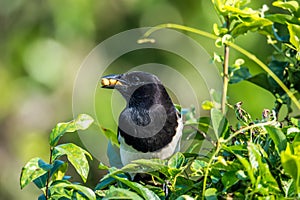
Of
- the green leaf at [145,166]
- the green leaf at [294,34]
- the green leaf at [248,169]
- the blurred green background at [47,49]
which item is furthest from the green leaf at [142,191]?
the blurred green background at [47,49]

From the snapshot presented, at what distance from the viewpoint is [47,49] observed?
3514mm

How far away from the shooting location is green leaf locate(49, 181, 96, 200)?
3.47ft

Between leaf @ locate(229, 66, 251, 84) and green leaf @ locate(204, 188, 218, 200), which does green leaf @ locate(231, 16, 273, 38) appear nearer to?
leaf @ locate(229, 66, 251, 84)

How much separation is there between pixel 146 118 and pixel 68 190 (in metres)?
0.63

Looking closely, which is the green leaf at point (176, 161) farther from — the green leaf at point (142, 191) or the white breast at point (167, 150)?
the white breast at point (167, 150)

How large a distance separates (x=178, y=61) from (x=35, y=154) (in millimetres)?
799

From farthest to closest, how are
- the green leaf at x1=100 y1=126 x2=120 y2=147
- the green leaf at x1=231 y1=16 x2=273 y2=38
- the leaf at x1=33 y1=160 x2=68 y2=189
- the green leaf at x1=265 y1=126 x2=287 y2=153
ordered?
the green leaf at x1=100 y1=126 x2=120 y2=147
the green leaf at x1=231 y1=16 x2=273 y2=38
the leaf at x1=33 y1=160 x2=68 y2=189
the green leaf at x1=265 y1=126 x2=287 y2=153

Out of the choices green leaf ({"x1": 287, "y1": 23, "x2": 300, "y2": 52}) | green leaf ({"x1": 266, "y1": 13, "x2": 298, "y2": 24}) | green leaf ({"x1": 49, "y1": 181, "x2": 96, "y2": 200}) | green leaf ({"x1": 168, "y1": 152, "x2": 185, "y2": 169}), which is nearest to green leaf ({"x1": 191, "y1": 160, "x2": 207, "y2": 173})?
green leaf ({"x1": 168, "y1": 152, "x2": 185, "y2": 169})

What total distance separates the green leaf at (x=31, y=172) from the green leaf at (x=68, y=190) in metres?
0.03

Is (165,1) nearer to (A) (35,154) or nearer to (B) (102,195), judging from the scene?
(A) (35,154)

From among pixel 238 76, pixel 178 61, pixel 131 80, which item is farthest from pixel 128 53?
pixel 238 76

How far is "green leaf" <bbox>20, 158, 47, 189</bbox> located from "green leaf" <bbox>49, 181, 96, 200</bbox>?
0.09 feet

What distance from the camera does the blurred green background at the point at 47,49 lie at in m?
3.43

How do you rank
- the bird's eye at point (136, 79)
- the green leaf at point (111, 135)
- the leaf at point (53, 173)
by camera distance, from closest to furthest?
the leaf at point (53, 173) < the green leaf at point (111, 135) < the bird's eye at point (136, 79)
